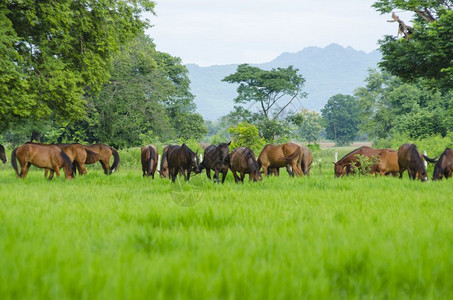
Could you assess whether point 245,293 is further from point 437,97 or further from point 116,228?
point 437,97

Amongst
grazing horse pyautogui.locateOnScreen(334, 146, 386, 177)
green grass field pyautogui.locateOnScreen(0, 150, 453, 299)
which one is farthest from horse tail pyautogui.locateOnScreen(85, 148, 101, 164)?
grazing horse pyautogui.locateOnScreen(334, 146, 386, 177)

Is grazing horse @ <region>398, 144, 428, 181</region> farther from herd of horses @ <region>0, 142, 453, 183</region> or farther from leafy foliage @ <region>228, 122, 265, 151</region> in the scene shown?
leafy foliage @ <region>228, 122, 265, 151</region>

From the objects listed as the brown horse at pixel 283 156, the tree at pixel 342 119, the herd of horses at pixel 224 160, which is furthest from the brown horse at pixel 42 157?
the tree at pixel 342 119

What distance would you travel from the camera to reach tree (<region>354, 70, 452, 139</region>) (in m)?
45.1

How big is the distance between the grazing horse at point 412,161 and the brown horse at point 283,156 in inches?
159

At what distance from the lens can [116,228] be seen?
5.29 meters

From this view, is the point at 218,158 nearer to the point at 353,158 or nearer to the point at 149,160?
the point at 149,160

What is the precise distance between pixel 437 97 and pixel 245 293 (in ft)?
193

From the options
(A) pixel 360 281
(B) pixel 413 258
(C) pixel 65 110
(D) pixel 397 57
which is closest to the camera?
(A) pixel 360 281

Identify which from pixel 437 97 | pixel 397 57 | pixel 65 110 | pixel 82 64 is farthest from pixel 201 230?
pixel 437 97

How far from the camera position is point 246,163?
45.4 feet

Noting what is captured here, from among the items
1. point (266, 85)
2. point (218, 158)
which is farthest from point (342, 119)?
point (218, 158)

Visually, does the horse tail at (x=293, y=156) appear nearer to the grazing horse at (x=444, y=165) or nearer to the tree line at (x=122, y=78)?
the grazing horse at (x=444, y=165)

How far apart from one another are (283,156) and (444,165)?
245 inches
